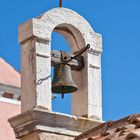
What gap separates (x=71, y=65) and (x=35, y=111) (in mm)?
1060

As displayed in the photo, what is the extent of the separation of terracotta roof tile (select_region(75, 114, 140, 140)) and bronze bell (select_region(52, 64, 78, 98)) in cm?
161

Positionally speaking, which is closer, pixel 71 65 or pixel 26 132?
pixel 26 132

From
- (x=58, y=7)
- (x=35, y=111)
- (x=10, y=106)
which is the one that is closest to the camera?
(x=35, y=111)

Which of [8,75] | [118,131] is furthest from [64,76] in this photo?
[8,75]

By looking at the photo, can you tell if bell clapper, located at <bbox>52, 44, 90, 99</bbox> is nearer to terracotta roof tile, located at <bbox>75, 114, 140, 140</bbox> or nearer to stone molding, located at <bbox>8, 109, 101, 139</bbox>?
stone molding, located at <bbox>8, 109, 101, 139</bbox>

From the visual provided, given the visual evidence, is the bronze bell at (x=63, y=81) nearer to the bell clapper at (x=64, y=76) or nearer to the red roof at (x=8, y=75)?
the bell clapper at (x=64, y=76)

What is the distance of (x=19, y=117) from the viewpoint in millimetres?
11695

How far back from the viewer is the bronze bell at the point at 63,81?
12.2 metres

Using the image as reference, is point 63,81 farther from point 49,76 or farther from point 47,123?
point 47,123

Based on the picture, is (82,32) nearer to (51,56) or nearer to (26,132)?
(51,56)

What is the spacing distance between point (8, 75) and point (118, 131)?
1270 centimetres

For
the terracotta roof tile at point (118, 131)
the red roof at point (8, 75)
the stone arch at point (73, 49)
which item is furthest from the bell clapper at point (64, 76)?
the red roof at point (8, 75)

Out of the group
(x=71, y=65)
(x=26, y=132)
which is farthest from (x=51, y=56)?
(x=26, y=132)

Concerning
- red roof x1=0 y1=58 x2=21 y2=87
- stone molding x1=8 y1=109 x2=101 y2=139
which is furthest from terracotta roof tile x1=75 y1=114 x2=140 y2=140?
red roof x1=0 y1=58 x2=21 y2=87
